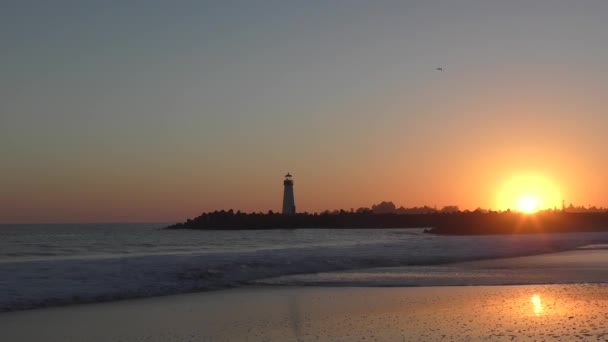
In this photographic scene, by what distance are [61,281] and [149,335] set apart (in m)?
7.30

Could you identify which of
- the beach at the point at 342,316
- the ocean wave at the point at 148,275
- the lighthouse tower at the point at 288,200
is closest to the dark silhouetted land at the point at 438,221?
the lighthouse tower at the point at 288,200

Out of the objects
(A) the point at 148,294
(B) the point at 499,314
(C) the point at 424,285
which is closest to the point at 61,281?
(A) the point at 148,294

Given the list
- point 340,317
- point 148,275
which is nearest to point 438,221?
point 148,275

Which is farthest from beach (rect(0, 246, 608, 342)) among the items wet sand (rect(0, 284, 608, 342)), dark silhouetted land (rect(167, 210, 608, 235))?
dark silhouetted land (rect(167, 210, 608, 235))

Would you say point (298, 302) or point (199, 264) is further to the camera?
point (199, 264)

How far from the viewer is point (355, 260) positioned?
80.1ft

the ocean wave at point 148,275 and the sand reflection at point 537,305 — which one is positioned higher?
the ocean wave at point 148,275

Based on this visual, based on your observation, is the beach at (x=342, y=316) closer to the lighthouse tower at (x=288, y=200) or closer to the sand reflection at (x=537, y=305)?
the sand reflection at (x=537, y=305)

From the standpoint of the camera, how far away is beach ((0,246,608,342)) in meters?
9.49

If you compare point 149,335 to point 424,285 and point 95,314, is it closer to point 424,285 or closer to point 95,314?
point 95,314

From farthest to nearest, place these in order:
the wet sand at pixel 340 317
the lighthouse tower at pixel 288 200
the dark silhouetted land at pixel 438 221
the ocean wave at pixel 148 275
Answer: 1. the lighthouse tower at pixel 288 200
2. the dark silhouetted land at pixel 438 221
3. the ocean wave at pixel 148 275
4. the wet sand at pixel 340 317

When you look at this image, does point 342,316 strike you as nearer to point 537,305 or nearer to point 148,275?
point 537,305

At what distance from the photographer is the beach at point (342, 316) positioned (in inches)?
374

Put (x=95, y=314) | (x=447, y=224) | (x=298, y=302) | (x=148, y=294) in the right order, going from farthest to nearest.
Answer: (x=447, y=224), (x=148, y=294), (x=298, y=302), (x=95, y=314)
